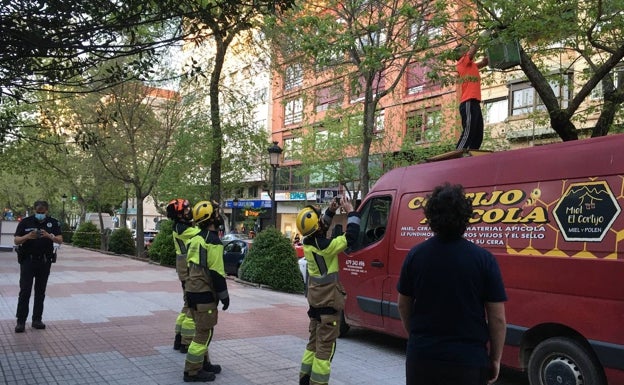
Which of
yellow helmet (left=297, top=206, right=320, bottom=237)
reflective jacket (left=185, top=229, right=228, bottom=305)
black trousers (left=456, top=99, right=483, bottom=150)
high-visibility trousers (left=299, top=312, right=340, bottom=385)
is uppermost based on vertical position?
black trousers (left=456, top=99, right=483, bottom=150)

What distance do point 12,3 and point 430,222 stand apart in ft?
12.8

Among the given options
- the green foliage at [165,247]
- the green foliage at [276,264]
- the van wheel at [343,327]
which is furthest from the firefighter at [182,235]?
the green foliage at [165,247]

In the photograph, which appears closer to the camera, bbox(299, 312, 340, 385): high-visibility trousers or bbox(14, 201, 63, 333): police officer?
bbox(299, 312, 340, 385): high-visibility trousers

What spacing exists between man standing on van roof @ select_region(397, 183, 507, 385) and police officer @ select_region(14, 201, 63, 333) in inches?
245

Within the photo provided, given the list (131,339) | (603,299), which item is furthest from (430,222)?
(131,339)

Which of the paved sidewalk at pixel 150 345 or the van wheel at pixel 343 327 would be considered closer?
the paved sidewalk at pixel 150 345

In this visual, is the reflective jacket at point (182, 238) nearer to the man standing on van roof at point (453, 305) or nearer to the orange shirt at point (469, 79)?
the man standing on van roof at point (453, 305)

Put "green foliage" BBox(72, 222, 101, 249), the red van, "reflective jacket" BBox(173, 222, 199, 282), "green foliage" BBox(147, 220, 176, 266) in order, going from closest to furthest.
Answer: the red van, "reflective jacket" BBox(173, 222, 199, 282), "green foliage" BBox(147, 220, 176, 266), "green foliage" BBox(72, 222, 101, 249)

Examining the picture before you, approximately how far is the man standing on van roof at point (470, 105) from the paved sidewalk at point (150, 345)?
119 inches

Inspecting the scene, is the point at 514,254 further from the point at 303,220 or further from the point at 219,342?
the point at 219,342

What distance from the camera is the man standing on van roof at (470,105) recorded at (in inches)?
285

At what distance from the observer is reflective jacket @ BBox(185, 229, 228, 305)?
5.29 meters

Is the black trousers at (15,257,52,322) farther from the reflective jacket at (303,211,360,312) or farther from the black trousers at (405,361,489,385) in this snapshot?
the black trousers at (405,361,489,385)

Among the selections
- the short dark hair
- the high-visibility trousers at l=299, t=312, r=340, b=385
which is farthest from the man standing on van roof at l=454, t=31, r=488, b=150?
the short dark hair
